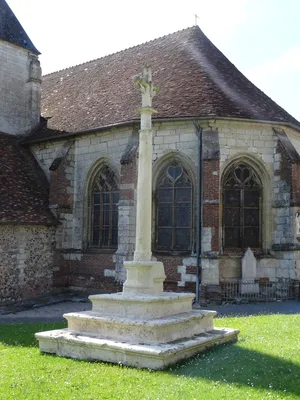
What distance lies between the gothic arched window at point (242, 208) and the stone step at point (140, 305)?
751 cm

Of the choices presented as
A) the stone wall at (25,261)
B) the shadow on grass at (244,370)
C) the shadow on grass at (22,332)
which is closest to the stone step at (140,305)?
the shadow on grass at (244,370)

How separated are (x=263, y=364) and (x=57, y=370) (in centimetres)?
307

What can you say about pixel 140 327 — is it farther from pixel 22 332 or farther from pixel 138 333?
pixel 22 332

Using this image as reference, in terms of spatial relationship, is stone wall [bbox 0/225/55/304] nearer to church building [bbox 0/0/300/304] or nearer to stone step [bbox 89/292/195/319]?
church building [bbox 0/0/300/304]

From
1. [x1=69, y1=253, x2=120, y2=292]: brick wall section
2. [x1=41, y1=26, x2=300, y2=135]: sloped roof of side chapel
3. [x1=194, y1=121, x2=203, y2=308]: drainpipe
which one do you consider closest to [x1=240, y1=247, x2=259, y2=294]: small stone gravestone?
[x1=194, y1=121, x2=203, y2=308]: drainpipe

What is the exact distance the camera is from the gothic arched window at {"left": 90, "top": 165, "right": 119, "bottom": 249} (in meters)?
17.0

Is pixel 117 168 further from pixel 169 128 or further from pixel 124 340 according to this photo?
pixel 124 340

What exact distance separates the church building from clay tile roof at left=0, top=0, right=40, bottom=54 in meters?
4.70

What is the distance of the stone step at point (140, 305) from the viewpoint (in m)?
7.79

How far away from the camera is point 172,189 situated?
626 inches

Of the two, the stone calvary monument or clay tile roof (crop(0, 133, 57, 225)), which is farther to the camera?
clay tile roof (crop(0, 133, 57, 225))

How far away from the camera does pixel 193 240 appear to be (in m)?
15.2

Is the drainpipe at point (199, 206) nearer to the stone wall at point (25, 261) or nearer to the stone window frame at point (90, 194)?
the stone window frame at point (90, 194)

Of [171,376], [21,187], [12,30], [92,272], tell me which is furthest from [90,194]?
[171,376]
